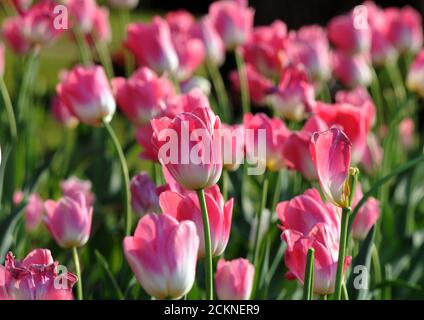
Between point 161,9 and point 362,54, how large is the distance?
1148cm

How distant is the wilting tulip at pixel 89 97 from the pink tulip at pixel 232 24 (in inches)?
31.8

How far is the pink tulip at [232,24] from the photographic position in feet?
7.82

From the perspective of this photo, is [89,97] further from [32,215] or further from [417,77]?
[417,77]

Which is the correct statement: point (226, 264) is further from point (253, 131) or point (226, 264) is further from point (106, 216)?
point (106, 216)

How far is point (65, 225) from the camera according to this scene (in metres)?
1.33

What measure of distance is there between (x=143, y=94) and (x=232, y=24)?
75cm

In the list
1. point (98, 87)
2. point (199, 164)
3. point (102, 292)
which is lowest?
point (102, 292)

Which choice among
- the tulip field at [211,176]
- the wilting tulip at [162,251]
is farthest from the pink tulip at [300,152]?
the wilting tulip at [162,251]

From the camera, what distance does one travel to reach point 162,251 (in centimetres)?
99

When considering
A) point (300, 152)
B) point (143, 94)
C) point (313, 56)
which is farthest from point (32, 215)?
point (313, 56)

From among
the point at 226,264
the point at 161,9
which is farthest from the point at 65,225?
the point at 161,9

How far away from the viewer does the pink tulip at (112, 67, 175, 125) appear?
1.70m

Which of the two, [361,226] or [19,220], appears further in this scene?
[19,220]

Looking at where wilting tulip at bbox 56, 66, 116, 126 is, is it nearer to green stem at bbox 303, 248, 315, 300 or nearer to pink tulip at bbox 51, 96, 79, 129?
green stem at bbox 303, 248, 315, 300
